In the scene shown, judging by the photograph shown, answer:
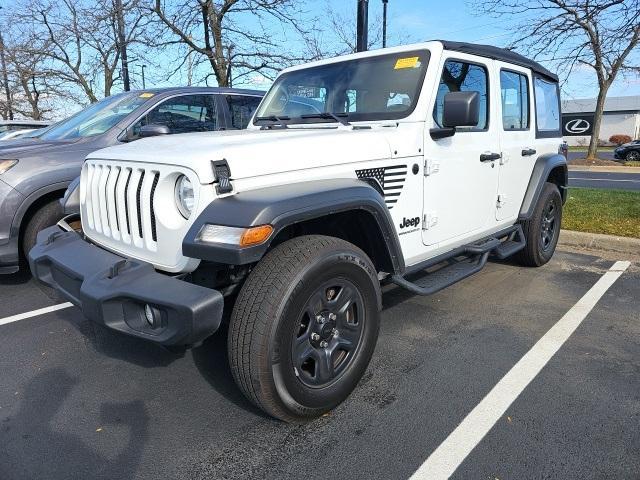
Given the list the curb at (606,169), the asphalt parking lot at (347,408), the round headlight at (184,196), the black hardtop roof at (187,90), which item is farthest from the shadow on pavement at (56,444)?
the curb at (606,169)

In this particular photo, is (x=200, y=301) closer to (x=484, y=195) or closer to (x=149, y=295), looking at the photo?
(x=149, y=295)

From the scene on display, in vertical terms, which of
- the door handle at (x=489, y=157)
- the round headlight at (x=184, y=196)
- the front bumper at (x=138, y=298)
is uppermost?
the door handle at (x=489, y=157)

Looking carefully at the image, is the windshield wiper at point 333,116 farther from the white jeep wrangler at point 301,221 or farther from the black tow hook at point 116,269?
the black tow hook at point 116,269

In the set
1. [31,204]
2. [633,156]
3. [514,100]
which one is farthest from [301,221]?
[633,156]

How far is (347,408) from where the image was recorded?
106 inches

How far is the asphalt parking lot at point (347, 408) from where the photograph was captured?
7.36ft

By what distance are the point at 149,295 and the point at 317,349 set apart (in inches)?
35.5

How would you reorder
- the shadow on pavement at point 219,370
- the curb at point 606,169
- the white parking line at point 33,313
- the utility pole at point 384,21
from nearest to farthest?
the shadow on pavement at point 219,370
the white parking line at point 33,313
the utility pole at point 384,21
the curb at point 606,169

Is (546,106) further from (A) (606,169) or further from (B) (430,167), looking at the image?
(A) (606,169)

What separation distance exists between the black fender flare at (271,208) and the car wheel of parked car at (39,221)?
109 inches

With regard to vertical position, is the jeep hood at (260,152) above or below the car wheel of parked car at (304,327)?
above

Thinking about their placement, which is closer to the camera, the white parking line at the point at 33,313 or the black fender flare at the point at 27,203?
the white parking line at the point at 33,313

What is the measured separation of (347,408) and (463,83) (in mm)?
2499

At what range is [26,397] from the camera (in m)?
2.79
